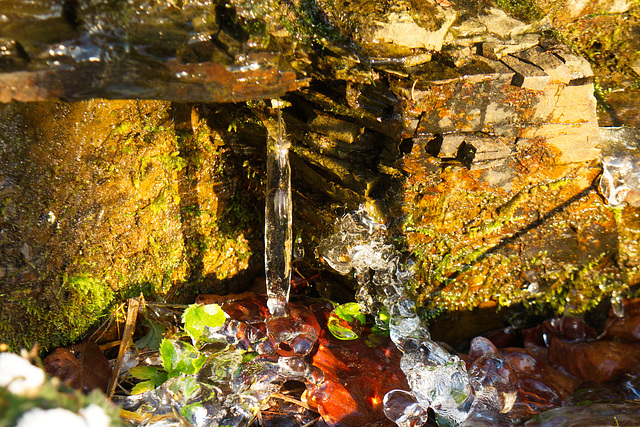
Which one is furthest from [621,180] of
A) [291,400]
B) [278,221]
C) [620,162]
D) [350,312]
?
[291,400]

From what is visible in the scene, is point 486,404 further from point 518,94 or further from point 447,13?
point 447,13

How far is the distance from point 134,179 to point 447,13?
→ 1622 mm

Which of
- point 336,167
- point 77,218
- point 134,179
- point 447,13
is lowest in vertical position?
point 77,218

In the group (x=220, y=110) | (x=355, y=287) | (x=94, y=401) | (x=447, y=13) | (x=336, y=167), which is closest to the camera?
(x=94, y=401)

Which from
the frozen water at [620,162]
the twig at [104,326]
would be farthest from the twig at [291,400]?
the frozen water at [620,162]

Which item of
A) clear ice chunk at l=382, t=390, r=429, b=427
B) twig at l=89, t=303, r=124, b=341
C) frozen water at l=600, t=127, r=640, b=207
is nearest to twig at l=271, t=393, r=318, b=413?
clear ice chunk at l=382, t=390, r=429, b=427

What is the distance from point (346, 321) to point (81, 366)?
129cm

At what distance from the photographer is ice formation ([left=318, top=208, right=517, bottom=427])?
2.01 m

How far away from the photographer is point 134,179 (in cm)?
212

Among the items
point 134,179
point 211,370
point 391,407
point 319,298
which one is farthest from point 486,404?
point 134,179

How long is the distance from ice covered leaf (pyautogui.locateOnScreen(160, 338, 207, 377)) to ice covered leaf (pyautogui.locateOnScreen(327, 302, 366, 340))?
0.68m

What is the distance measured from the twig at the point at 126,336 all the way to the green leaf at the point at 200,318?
298 mm

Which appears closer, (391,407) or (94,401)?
(94,401)

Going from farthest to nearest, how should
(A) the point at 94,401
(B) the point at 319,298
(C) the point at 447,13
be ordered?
(B) the point at 319,298 < (C) the point at 447,13 < (A) the point at 94,401
